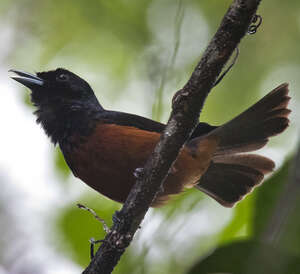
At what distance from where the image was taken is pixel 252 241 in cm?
167

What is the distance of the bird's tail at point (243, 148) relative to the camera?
3641mm

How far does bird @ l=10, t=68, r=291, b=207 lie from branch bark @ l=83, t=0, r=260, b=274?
66cm

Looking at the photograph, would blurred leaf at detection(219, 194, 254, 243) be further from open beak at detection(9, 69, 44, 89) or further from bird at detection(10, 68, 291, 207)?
open beak at detection(9, 69, 44, 89)

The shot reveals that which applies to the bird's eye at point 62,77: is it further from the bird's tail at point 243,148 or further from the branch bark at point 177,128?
the branch bark at point 177,128

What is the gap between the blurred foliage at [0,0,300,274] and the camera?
11.6 feet

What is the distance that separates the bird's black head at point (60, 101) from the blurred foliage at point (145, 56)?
488 millimetres

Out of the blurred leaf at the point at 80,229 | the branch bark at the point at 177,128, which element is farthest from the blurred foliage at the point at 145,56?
the branch bark at the point at 177,128

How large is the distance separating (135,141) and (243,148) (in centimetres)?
100

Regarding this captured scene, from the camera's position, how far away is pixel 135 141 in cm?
353

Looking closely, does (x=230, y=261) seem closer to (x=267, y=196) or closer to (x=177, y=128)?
(x=267, y=196)

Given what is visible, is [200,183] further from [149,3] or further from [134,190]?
[134,190]

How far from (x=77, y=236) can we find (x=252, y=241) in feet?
6.42

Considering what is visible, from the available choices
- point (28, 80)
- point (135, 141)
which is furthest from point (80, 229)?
point (28, 80)

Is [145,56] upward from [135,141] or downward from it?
upward
